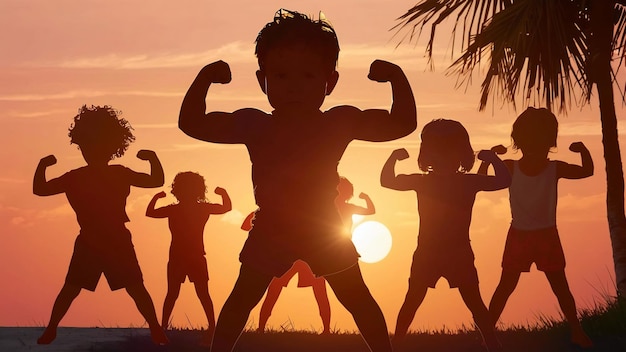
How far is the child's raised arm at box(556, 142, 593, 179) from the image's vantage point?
27.2 ft

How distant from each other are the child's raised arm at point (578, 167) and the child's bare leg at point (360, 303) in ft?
12.4

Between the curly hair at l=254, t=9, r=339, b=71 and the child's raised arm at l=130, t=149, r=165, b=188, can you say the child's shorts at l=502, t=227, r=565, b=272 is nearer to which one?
the child's raised arm at l=130, t=149, r=165, b=188

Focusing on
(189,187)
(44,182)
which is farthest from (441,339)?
(44,182)

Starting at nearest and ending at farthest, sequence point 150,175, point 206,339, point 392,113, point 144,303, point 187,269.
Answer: point 392,113
point 150,175
point 144,303
point 206,339
point 187,269

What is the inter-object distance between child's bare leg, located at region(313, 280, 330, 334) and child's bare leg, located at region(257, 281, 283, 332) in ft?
1.20

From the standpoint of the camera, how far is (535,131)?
820cm

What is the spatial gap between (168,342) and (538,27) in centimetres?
586

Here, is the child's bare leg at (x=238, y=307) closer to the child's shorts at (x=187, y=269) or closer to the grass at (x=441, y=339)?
the grass at (x=441, y=339)

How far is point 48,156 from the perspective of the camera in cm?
766

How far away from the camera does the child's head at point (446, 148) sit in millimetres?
7266

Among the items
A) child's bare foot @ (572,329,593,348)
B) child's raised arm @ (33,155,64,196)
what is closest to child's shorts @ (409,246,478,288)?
child's bare foot @ (572,329,593,348)

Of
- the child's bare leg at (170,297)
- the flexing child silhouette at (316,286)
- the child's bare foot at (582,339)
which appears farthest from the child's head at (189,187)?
the child's bare foot at (582,339)

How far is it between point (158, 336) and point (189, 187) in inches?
69.1

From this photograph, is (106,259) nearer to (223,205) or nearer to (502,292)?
(223,205)
